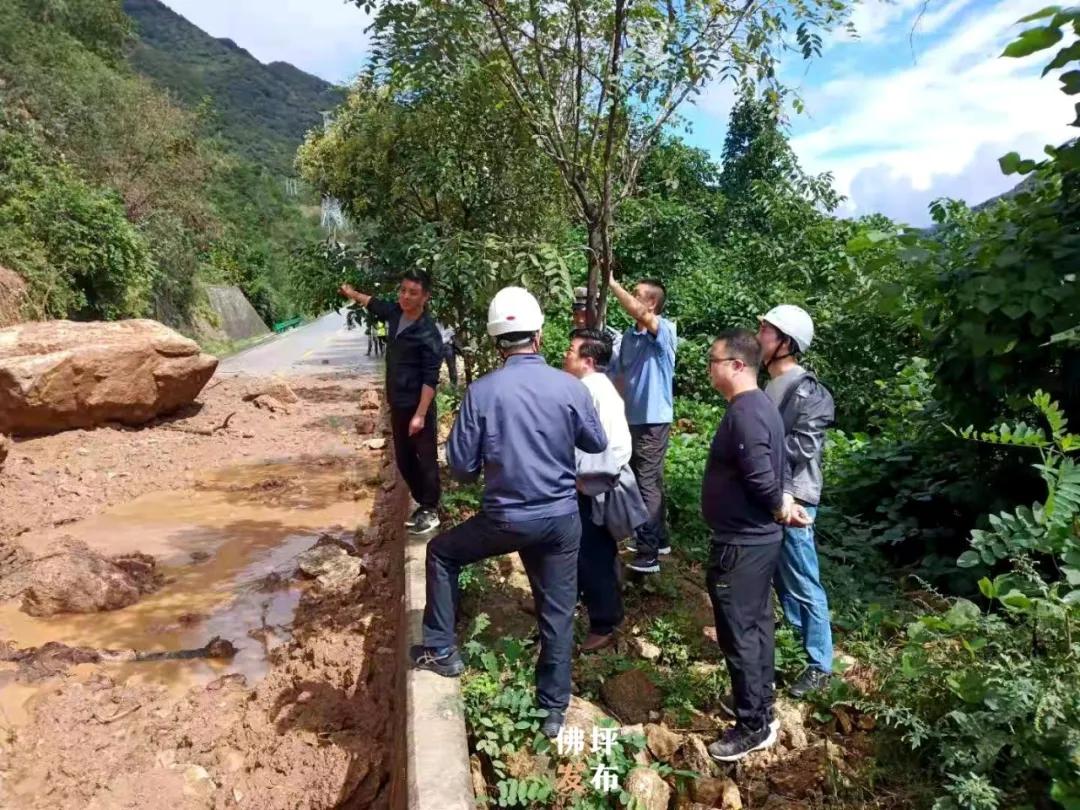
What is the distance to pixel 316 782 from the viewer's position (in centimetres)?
342

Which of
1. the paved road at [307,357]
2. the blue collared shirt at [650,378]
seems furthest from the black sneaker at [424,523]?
the paved road at [307,357]

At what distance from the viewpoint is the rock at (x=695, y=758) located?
2.82 metres

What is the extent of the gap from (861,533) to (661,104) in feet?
9.82

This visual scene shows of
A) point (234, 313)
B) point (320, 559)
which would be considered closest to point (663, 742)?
point (320, 559)

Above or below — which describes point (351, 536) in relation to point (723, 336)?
below

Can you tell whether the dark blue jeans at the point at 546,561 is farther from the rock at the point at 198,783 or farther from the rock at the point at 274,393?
the rock at the point at 274,393

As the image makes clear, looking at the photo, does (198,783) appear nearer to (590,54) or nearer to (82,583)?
(82,583)

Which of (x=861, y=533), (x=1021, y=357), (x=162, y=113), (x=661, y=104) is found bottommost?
(x=861, y=533)

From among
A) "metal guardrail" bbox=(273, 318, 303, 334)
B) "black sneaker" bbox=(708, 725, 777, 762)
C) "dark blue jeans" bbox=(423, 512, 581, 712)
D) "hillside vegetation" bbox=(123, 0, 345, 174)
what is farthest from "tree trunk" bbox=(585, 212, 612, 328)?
"hillside vegetation" bbox=(123, 0, 345, 174)

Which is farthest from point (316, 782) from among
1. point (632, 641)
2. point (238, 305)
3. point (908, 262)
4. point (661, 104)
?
point (238, 305)

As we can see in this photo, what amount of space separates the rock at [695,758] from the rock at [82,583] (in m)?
4.31

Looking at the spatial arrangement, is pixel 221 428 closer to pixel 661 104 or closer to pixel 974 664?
pixel 661 104

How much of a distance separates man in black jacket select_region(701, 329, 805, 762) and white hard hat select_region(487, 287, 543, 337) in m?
0.75

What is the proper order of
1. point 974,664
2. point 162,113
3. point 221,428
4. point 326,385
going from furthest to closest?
→ point 162,113
point 326,385
point 221,428
point 974,664
